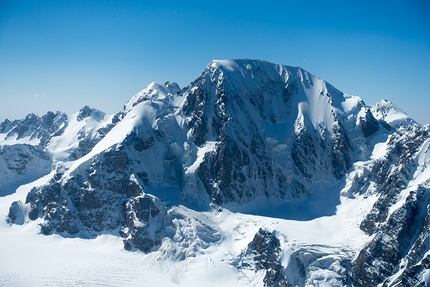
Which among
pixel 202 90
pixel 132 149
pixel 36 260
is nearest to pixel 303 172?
pixel 202 90

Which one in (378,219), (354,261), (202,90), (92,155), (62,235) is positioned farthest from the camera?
(202,90)

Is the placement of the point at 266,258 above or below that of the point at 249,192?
below

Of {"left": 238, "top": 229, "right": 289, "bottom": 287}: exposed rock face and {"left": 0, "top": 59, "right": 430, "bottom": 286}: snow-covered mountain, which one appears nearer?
{"left": 238, "top": 229, "right": 289, "bottom": 287}: exposed rock face

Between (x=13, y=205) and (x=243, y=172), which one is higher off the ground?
(x=243, y=172)

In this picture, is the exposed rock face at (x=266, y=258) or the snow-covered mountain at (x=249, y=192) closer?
the exposed rock face at (x=266, y=258)

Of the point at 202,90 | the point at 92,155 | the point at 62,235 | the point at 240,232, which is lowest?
the point at 62,235

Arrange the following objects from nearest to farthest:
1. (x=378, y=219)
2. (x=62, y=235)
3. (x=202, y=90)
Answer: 1. (x=378, y=219)
2. (x=62, y=235)
3. (x=202, y=90)

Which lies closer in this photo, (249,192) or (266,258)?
(266,258)

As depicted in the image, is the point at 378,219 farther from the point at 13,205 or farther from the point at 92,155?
the point at 13,205
